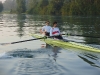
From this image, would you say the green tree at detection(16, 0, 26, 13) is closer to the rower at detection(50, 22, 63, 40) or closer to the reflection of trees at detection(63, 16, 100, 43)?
the reflection of trees at detection(63, 16, 100, 43)

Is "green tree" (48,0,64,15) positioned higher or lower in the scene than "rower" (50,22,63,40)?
higher

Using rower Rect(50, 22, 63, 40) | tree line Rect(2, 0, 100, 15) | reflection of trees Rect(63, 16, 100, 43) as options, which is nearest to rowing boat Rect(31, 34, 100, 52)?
rower Rect(50, 22, 63, 40)

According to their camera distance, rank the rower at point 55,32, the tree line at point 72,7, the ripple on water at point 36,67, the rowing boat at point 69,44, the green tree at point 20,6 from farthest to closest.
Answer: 1. the green tree at point 20,6
2. the tree line at point 72,7
3. the rower at point 55,32
4. the rowing boat at point 69,44
5. the ripple on water at point 36,67

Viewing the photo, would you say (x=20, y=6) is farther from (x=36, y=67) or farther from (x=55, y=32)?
(x=36, y=67)

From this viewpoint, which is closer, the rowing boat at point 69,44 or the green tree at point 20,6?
the rowing boat at point 69,44

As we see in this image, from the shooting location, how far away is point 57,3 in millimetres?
111250

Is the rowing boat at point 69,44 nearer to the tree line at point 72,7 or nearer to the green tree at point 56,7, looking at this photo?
the tree line at point 72,7

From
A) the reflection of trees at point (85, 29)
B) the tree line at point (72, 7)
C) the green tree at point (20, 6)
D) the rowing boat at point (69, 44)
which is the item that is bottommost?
the rowing boat at point (69, 44)

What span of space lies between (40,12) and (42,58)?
359 feet

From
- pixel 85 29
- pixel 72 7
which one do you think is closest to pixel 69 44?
pixel 85 29

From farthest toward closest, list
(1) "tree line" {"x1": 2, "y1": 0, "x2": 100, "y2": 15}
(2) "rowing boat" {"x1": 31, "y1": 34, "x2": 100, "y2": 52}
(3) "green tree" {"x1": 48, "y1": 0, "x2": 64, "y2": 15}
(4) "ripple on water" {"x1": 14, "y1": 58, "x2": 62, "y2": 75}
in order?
(3) "green tree" {"x1": 48, "y1": 0, "x2": 64, "y2": 15}, (1) "tree line" {"x1": 2, "y1": 0, "x2": 100, "y2": 15}, (2) "rowing boat" {"x1": 31, "y1": 34, "x2": 100, "y2": 52}, (4) "ripple on water" {"x1": 14, "y1": 58, "x2": 62, "y2": 75}

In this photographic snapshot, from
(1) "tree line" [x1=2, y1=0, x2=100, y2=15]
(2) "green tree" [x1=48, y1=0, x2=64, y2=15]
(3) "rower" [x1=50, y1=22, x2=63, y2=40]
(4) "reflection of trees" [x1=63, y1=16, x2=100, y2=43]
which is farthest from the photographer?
(2) "green tree" [x1=48, y1=0, x2=64, y2=15]

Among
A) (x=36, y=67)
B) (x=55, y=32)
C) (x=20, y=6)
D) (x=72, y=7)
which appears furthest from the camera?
(x=20, y=6)

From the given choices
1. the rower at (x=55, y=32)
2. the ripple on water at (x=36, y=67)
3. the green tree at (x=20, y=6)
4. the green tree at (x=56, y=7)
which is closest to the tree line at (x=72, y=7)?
the green tree at (x=56, y=7)
